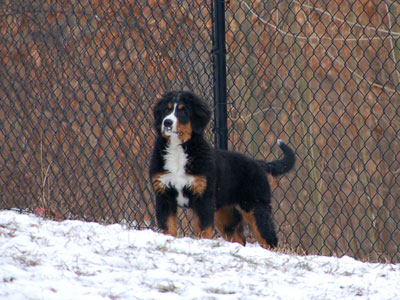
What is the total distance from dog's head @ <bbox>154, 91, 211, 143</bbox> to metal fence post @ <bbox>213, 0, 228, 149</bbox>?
2.69 ft

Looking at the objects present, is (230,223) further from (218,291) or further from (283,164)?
(218,291)

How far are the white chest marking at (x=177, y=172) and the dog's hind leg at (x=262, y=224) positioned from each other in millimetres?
743

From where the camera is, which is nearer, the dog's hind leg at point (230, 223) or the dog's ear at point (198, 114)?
the dog's ear at point (198, 114)

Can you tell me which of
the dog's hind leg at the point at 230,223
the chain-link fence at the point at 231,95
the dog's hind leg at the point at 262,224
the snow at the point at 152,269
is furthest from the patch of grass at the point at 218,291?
the chain-link fence at the point at 231,95

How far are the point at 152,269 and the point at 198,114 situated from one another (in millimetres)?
1840

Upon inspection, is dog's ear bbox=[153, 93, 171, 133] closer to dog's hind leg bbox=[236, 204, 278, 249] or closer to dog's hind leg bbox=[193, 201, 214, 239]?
dog's hind leg bbox=[193, 201, 214, 239]

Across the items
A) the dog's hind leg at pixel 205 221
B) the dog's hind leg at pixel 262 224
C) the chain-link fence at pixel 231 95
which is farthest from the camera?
the chain-link fence at pixel 231 95

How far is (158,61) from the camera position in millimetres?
7855

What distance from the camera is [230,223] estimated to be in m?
5.80

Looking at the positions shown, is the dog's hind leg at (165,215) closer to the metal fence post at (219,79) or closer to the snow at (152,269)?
the snow at (152,269)

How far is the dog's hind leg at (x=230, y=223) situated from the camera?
577 centimetres

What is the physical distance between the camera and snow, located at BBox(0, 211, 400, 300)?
3.17m

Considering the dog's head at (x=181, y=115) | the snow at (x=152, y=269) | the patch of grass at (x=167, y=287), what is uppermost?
the dog's head at (x=181, y=115)

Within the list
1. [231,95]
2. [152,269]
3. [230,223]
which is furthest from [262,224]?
[231,95]
